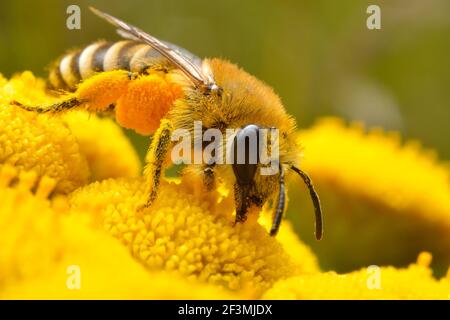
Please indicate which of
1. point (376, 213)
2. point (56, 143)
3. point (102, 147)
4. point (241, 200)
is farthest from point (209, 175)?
point (376, 213)

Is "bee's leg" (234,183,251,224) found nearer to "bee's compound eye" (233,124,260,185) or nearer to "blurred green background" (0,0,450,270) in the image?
"bee's compound eye" (233,124,260,185)

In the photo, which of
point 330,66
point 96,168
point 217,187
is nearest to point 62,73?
point 96,168

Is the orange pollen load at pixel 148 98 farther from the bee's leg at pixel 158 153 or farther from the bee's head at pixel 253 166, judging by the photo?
the bee's head at pixel 253 166

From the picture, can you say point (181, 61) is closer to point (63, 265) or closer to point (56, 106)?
point (56, 106)

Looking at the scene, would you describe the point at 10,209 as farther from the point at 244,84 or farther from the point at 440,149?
the point at 440,149

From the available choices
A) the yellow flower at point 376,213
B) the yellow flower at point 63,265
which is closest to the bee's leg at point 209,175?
the yellow flower at point 63,265

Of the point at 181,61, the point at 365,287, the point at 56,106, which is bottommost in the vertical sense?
the point at 365,287
